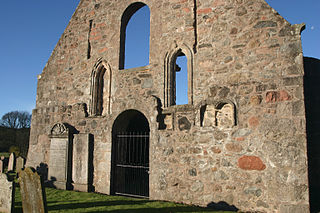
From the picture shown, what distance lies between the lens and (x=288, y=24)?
5781 mm

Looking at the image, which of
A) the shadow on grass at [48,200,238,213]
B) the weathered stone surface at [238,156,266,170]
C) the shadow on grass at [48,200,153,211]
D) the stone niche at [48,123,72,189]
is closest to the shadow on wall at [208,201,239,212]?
the shadow on grass at [48,200,238,213]

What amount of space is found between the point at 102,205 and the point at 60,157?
3.25m

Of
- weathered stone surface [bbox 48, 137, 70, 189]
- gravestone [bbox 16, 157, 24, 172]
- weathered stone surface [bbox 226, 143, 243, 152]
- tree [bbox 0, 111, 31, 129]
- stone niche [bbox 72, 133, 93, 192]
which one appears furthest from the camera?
tree [bbox 0, 111, 31, 129]

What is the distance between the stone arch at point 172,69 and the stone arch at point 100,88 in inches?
90.1

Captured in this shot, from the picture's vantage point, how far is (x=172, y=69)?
729cm

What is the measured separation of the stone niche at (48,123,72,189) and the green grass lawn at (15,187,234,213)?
1015 millimetres

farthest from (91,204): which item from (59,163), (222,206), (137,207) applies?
(222,206)

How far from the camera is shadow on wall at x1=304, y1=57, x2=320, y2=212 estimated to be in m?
7.10

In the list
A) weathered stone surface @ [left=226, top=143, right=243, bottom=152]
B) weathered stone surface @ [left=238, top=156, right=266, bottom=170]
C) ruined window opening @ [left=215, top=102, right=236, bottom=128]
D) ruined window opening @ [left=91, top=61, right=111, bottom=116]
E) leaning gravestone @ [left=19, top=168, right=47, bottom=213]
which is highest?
ruined window opening @ [left=91, top=61, right=111, bottom=116]

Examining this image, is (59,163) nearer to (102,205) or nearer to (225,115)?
(102,205)

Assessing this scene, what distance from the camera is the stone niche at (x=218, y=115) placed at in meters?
6.15

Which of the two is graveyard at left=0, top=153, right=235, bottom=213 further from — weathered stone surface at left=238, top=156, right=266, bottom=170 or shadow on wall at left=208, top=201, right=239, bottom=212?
weathered stone surface at left=238, top=156, right=266, bottom=170

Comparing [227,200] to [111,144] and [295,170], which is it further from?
[111,144]

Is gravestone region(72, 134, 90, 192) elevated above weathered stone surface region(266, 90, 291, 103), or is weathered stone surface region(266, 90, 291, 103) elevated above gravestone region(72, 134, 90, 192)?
weathered stone surface region(266, 90, 291, 103)
